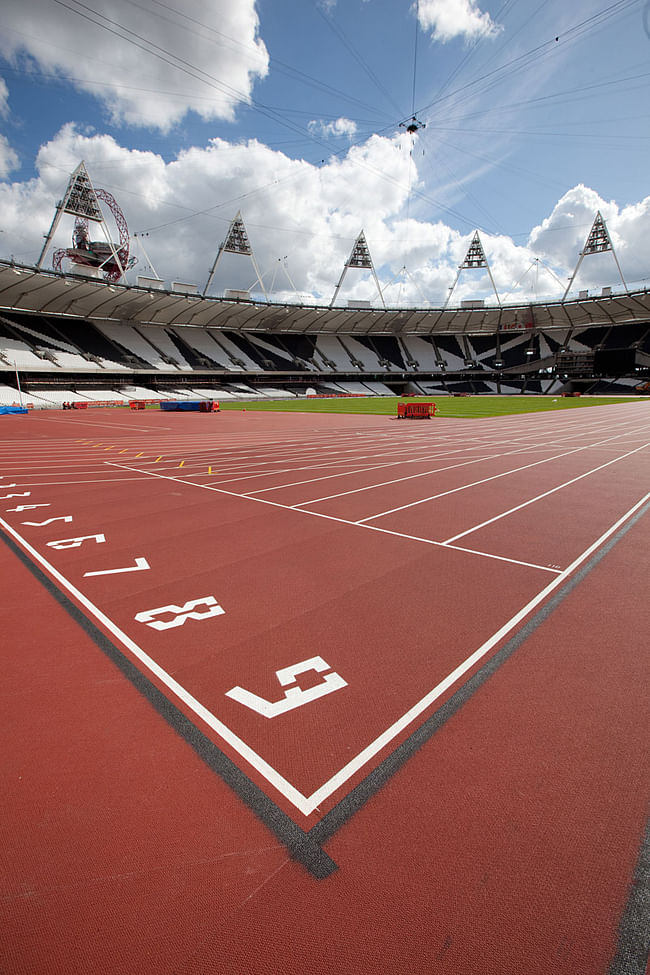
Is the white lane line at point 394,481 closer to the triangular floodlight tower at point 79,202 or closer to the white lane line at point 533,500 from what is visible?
the white lane line at point 533,500

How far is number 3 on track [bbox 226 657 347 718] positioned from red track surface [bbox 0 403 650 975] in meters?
0.07

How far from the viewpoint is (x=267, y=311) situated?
7706 centimetres

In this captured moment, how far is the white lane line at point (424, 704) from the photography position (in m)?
2.97

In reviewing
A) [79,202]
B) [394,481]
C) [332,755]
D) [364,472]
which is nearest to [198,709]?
[332,755]

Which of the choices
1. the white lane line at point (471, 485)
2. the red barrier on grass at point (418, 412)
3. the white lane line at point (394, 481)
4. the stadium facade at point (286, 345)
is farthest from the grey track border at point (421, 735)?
the stadium facade at point (286, 345)

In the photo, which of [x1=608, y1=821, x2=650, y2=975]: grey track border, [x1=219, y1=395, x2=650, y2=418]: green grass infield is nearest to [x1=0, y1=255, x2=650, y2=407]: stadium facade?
[x1=219, y1=395, x2=650, y2=418]: green grass infield

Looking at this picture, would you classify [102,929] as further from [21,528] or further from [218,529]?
[21,528]

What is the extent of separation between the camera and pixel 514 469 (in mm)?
14055

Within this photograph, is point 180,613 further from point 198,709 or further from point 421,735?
point 421,735

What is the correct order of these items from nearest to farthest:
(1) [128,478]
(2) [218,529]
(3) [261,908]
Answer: (3) [261,908] → (2) [218,529] → (1) [128,478]

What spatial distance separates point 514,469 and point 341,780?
12651 millimetres

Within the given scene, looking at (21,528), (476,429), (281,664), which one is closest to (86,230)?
(476,429)

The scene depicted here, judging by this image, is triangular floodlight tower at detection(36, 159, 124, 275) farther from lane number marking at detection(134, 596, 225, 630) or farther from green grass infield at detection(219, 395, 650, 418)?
lane number marking at detection(134, 596, 225, 630)

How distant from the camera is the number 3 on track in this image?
371 cm
